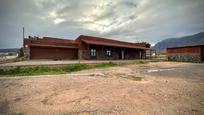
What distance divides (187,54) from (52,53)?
88.4 ft

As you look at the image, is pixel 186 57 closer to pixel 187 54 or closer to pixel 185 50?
pixel 187 54

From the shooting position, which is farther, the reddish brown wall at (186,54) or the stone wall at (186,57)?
the stone wall at (186,57)

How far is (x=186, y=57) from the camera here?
35.6 metres

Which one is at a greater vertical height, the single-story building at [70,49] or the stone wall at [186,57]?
the single-story building at [70,49]

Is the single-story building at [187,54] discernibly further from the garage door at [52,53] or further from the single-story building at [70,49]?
the garage door at [52,53]

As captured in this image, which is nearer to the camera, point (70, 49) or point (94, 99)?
point (94, 99)

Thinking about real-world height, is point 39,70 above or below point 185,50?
below

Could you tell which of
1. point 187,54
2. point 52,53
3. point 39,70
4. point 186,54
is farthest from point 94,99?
point 186,54

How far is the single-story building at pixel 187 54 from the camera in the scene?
33.0m

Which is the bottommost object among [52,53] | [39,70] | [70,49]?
[39,70]

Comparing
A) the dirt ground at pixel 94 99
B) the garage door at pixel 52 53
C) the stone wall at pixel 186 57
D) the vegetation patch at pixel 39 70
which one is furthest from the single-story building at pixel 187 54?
the dirt ground at pixel 94 99

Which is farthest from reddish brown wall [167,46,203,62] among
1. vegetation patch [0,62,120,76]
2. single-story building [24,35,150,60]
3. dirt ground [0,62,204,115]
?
dirt ground [0,62,204,115]

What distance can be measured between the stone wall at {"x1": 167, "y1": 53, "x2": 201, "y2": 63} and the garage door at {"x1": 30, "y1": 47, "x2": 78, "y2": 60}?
22.0 meters

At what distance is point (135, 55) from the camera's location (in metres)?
41.3
